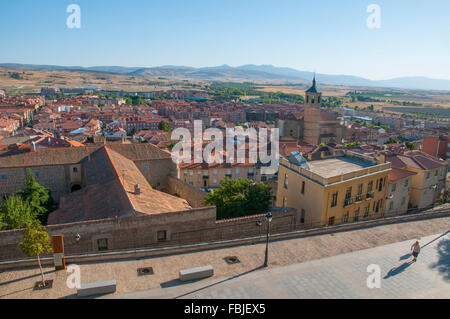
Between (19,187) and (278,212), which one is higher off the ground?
(278,212)

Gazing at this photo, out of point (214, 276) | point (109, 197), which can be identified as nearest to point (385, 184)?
point (214, 276)

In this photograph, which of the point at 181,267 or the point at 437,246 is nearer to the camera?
the point at 181,267

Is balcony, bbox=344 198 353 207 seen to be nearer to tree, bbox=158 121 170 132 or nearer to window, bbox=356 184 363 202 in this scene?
window, bbox=356 184 363 202

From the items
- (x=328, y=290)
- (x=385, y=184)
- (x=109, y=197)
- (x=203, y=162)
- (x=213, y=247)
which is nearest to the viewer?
(x=328, y=290)

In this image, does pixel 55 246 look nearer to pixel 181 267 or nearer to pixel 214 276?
pixel 181 267

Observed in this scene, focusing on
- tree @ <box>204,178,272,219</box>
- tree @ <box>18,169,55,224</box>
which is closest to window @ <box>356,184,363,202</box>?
tree @ <box>204,178,272,219</box>

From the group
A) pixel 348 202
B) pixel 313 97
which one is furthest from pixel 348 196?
pixel 313 97
